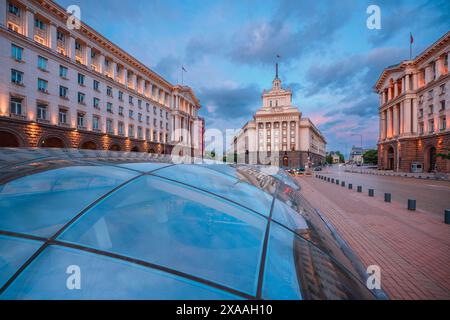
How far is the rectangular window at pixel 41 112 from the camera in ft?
75.8

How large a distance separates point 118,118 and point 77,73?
9.17m

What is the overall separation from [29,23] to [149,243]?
3373 centimetres

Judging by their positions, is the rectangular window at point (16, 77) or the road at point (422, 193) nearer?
the road at point (422, 193)

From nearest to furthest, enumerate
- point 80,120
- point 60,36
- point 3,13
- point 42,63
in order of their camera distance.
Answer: point 3,13 < point 42,63 < point 60,36 < point 80,120

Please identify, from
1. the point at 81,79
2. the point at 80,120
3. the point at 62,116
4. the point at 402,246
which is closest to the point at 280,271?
the point at 402,246

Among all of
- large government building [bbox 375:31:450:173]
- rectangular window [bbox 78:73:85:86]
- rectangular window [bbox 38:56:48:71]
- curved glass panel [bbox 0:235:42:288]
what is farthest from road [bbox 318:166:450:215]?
rectangular window [bbox 78:73:85:86]

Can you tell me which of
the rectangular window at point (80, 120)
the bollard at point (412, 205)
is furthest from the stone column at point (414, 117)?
the rectangular window at point (80, 120)

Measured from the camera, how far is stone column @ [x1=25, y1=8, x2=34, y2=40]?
72.5ft

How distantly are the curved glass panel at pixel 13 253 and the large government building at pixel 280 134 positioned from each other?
77.4 metres

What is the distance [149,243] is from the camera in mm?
2070

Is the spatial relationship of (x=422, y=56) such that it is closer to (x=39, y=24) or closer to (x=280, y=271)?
(x=280, y=271)

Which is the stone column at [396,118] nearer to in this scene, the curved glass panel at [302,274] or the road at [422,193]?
the road at [422,193]

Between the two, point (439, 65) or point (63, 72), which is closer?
point (63, 72)
